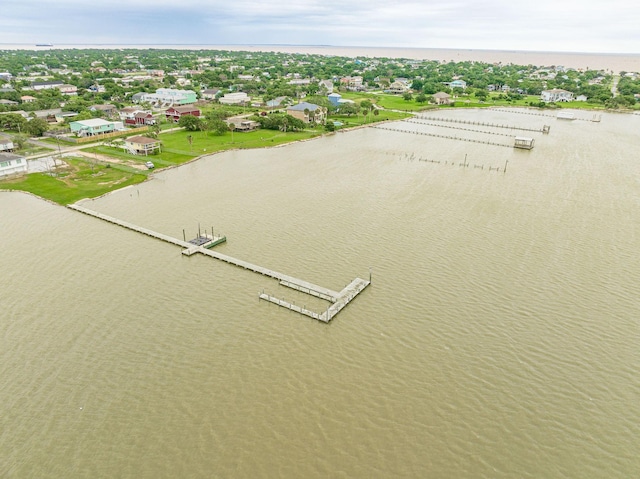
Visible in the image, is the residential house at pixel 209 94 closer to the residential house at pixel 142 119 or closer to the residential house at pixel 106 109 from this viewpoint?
the residential house at pixel 106 109

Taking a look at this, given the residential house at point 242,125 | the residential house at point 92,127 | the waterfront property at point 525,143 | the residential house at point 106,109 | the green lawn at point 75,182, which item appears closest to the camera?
the green lawn at point 75,182

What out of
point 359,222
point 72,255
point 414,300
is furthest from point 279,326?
point 72,255

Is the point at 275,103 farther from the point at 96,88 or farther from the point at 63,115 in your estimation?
the point at 96,88

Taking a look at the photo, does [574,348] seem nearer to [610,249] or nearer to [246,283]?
[610,249]

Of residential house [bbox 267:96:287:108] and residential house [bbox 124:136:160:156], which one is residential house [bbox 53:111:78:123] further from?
residential house [bbox 267:96:287:108]

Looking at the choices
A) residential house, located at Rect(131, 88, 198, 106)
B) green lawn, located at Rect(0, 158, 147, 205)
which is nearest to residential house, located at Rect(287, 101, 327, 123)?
residential house, located at Rect(131, 88, 198, 106)

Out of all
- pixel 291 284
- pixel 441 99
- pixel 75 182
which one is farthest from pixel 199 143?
pixel 441 99

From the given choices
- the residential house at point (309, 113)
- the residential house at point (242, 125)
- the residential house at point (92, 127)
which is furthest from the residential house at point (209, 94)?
the residential house at point (92, 127)

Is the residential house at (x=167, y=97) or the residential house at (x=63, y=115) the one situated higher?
the residential house at (x=167, y=97)
